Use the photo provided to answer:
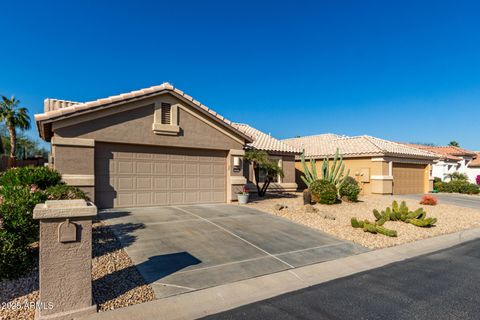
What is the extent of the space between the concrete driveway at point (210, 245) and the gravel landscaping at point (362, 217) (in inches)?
26.3

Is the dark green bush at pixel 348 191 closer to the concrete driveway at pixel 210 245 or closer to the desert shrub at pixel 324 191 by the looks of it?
the desert shrub at pixel 324 191

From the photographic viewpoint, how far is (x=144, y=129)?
12.3m

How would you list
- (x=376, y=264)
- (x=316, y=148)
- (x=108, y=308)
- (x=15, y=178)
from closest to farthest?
1. (x=108, y=308)
2. (x=376, y=264)
3. (x=15, y=178)
4. (x=316, y=148)

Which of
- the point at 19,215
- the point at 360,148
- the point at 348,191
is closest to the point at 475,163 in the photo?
the point at 360,148

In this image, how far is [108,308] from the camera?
14.6ft

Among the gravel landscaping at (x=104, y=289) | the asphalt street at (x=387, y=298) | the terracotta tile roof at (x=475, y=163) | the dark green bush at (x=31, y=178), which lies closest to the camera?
the gravel landscaping at (x=104, y=289)

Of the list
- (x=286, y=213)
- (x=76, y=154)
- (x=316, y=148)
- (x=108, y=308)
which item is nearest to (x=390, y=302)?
(x=108, y=308)

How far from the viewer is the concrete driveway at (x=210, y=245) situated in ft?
19.3

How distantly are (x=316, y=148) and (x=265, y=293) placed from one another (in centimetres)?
2256

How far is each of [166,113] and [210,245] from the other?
278 inches

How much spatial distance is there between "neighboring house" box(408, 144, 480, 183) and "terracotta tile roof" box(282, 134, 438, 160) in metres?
7.46

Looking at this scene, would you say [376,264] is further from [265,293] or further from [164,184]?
[164,184]

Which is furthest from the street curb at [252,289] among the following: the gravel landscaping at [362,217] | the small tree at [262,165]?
the small tree at [262,165]

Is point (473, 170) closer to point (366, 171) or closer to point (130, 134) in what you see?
point (366, 171)
